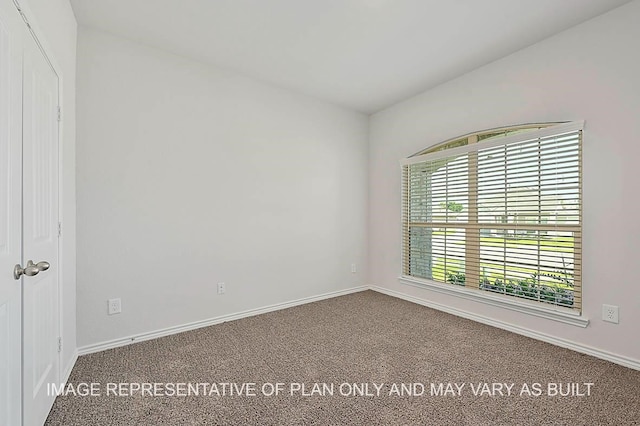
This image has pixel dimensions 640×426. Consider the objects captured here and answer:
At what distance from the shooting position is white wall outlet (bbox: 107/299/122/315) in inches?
101

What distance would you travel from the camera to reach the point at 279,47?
281 centimetres

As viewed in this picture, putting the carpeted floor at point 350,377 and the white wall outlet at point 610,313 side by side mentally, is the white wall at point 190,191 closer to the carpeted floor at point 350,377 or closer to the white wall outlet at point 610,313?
the carpeted floor at point 350,377

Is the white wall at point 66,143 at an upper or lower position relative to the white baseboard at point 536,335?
upper

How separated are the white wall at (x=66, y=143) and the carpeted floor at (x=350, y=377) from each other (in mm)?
394

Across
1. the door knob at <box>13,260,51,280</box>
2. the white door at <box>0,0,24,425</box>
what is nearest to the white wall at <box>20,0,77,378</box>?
the white door at <box>0,0,24,425</box>

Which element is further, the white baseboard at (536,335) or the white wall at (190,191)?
the white wall at (190,191)

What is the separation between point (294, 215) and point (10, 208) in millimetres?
2710

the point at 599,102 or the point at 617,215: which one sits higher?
the point at 599,102

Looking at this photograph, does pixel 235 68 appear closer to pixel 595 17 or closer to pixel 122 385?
pixel 122 385

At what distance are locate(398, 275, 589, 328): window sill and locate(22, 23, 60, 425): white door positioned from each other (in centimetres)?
354

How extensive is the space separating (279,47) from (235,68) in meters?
0.66

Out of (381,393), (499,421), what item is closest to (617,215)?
(499,421)

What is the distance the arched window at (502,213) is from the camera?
2596 mm

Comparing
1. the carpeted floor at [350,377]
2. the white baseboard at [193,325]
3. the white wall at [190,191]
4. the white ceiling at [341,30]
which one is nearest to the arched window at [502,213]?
the carpeted floor at [350,377]
